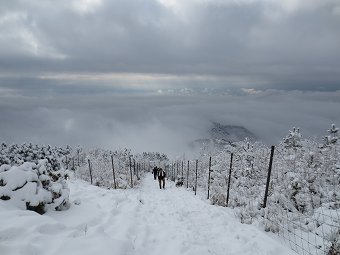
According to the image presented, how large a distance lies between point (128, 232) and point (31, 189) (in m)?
2.62

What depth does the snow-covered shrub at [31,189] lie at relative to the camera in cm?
697

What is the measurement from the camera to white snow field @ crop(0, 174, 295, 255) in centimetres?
469

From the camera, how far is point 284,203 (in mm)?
9430

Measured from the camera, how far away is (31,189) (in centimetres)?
729

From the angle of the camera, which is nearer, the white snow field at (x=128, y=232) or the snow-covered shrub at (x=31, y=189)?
the white snow field at (x=128, y=232)

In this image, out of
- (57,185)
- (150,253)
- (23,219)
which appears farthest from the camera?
(57,185)

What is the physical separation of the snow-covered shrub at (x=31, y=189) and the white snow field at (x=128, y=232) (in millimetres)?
339

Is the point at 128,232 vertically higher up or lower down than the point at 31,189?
lower down

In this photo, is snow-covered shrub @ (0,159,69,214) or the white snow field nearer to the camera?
the white snow field

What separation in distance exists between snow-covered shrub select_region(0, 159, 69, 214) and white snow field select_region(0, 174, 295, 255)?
339mm

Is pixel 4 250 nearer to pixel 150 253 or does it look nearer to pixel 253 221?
pixel 150 253

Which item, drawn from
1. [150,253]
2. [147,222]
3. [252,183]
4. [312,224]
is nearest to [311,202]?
[312,224]

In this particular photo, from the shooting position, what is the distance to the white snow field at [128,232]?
4.69m

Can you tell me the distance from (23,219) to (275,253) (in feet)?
16.5
